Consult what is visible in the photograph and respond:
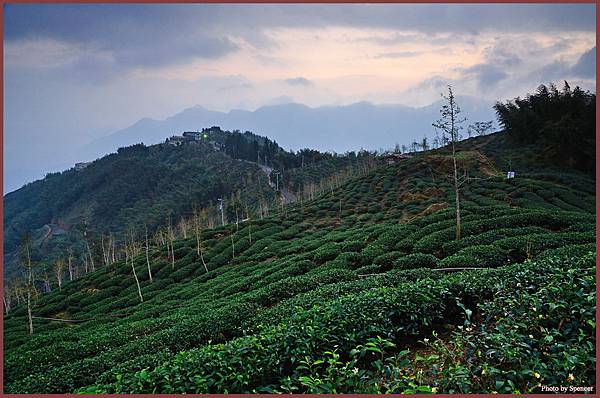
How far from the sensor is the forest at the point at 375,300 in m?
5.47

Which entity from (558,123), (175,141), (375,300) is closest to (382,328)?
(375,300)

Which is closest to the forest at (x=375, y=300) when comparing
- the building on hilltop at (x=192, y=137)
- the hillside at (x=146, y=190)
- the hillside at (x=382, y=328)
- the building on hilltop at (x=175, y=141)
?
the hillside at (x=382, y=328)

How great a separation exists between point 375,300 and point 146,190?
103929 millimetres

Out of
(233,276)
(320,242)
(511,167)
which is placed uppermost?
(511,167)

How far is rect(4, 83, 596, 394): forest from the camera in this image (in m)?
5.47

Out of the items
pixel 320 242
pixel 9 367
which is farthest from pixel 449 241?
pixel 9 367

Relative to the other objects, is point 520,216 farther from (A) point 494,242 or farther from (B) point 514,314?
(B) point 514,314

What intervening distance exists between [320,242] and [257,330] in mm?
18030

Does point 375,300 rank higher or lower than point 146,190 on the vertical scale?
lower

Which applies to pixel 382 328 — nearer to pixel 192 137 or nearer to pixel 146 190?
pixel 146 190

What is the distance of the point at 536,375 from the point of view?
14.8 feet

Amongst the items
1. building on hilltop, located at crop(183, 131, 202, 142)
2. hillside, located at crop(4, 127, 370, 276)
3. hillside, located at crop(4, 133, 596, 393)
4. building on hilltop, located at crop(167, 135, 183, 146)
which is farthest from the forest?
building on hilltop, located at crop(183, 131, 202, 142)

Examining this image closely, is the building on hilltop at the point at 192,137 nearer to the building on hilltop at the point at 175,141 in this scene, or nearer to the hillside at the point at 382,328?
the building on hilltop at the point at 175,141

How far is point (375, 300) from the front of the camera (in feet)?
25.7
